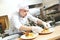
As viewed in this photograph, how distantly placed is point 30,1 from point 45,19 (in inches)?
12.3

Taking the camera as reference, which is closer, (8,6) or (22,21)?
(8,6)

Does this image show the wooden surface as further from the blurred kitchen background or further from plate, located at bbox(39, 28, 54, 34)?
the blurred kitchen background

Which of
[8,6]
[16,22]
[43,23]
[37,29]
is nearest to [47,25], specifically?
[43,23]

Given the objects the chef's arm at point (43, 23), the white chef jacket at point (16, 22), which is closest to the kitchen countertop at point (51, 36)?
the chef's arm at point (43, 23)

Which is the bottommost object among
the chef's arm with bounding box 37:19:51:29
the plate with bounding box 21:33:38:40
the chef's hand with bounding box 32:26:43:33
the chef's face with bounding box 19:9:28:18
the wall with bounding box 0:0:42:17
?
the plate with bounding box 21:33:38:40

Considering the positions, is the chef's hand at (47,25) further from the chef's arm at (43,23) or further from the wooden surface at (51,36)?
the wooden surface at (51,36)

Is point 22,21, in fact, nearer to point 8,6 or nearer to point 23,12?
point 23,12

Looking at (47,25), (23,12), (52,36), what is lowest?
(52,36)

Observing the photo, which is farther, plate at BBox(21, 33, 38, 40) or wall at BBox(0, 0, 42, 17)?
plate at BBox(21, 33, 38, 40)

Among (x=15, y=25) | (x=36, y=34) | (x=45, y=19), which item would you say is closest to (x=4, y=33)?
(x=15, y=25)

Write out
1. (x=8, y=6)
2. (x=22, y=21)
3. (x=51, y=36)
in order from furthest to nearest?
(x=51, y=36), (x=22, y=21), (x=8, y=6)

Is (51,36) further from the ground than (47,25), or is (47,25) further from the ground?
(47,25)

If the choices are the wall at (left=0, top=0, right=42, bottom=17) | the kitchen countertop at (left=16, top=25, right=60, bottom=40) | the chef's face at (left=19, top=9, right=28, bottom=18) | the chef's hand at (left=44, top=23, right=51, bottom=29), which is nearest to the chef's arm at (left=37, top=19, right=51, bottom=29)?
the chef's hand at (left=44, top=23, right=51, bottom=29)

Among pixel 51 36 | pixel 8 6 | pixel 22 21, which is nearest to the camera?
pixel 8 6
